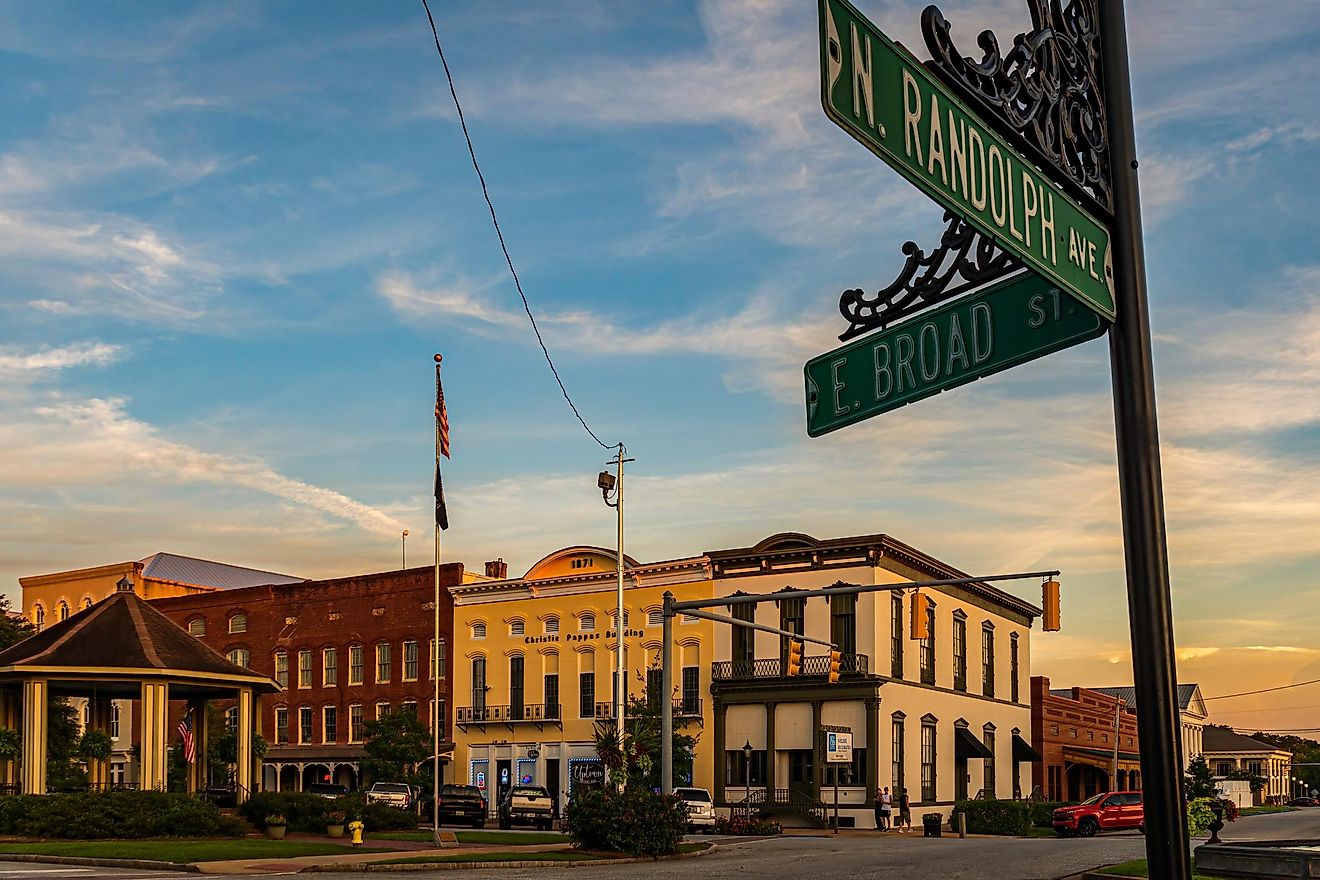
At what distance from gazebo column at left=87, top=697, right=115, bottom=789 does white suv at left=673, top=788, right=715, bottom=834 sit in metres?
18.3

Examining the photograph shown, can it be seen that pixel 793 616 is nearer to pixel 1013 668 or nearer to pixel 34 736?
pixel 1013 668

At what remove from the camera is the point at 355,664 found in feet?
226

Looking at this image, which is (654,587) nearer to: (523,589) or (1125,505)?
(523,589)

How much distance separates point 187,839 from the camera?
1465 inches

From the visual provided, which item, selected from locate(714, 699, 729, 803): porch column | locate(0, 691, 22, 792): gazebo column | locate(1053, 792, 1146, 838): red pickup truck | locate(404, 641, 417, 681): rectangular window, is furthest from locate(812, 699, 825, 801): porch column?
locate(0, 691, 22, 792): gazebo column

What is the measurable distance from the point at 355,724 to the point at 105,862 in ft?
127

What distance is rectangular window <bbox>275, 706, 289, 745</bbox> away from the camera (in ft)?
235

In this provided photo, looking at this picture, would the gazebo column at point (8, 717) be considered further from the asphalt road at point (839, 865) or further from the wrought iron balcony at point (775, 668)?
the wrought iron balcony at point (775, 668)

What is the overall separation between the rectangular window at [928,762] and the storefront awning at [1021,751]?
11.4 m

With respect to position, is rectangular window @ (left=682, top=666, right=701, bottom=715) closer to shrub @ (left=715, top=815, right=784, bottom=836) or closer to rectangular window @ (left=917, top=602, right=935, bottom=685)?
shrub @ (left=715, top=815, right=784, bottom=836)

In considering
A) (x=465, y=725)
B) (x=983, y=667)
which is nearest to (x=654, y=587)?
(x=465, y=725)

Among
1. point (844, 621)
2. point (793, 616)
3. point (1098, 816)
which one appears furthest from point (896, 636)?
point (1098, 816)

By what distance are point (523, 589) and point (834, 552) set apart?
50.9 feet

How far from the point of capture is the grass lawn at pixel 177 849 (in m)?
30.9
